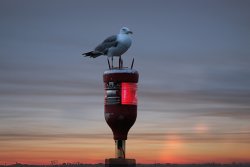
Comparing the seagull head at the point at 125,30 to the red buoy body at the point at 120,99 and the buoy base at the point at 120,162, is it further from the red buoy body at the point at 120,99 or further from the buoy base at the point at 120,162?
the buoy base at the point at 120,162

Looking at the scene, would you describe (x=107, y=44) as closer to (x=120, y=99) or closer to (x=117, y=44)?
(x=117, y=44)

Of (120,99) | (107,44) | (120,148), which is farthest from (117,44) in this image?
(120,148)

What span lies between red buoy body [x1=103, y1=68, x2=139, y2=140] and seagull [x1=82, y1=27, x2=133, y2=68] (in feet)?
2.97

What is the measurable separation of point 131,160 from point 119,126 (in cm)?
181

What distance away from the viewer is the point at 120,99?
1617 inches

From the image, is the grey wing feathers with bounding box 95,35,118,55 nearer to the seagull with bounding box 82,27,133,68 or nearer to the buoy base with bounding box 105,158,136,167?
the seagull with bounding box 82,27,133,68

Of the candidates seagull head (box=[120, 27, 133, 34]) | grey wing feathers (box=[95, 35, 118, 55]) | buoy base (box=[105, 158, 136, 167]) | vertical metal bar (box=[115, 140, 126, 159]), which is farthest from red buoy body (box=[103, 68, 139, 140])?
seagull head (box=[120, 27, 133, 34])

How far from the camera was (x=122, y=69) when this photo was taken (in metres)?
41.5

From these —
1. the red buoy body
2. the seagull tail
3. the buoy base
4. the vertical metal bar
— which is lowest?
the buoy base

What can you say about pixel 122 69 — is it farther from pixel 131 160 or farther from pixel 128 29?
pixel 131 160

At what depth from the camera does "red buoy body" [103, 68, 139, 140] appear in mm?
41062

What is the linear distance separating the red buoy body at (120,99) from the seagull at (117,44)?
905 mm

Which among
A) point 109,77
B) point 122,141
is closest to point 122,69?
point 109,77

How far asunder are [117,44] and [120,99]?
2702 millimetres
